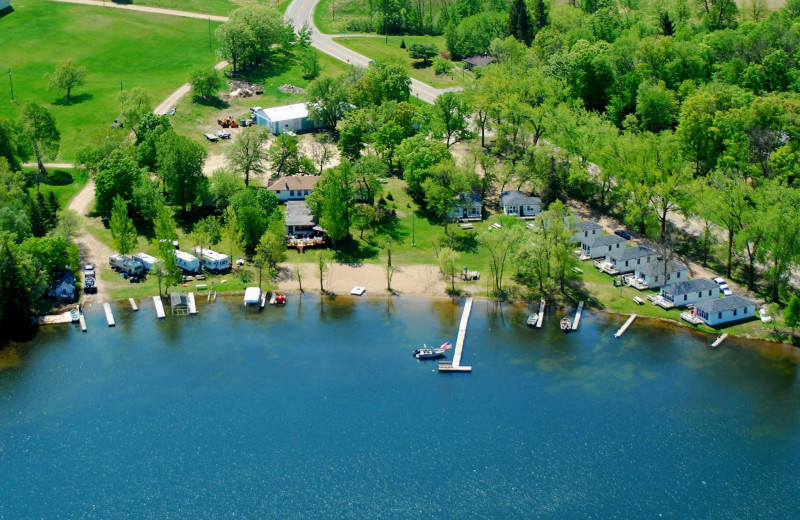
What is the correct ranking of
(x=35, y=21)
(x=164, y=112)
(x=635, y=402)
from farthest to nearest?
(x=35, y=21) → (x=164, y=112) → (x=635, y=402)

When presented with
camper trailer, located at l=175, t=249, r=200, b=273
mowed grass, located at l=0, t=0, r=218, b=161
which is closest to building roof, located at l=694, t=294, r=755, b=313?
camper trailer, located at l=175, t=249, r=200, b=273

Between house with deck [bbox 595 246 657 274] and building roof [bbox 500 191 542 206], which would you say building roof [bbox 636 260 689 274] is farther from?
building roof [bbox 500 191 542 206]

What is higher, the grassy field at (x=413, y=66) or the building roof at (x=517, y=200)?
the grassy field at (x=413, y=66)

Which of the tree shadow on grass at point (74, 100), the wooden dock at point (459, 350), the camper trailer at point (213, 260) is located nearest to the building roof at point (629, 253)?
the wooden dock at point (459, 350)

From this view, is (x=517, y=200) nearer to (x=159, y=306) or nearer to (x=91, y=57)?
(x=159, y=306)

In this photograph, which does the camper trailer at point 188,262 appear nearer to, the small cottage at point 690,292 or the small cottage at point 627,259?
the small cottage at point 627,259

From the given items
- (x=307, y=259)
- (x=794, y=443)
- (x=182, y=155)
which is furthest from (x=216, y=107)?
(x=794, y=443)

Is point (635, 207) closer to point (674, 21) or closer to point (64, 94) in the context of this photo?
point (674, 21)
